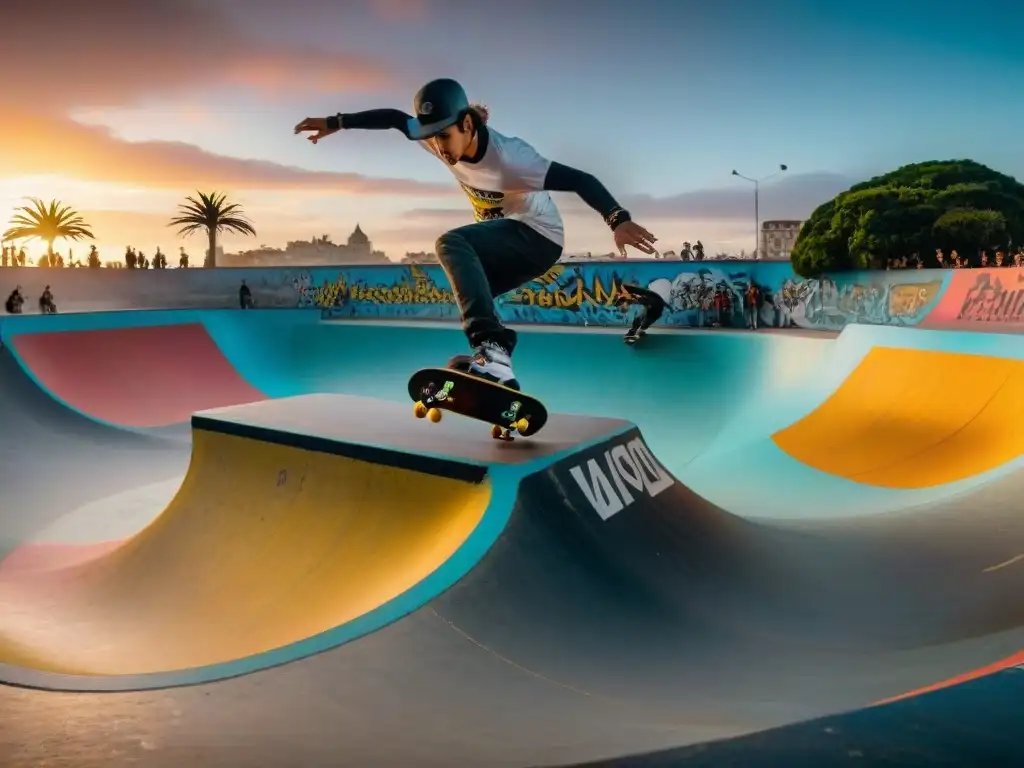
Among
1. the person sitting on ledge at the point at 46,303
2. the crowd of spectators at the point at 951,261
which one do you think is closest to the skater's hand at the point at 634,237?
the crowd of spectators at the point at 951,261

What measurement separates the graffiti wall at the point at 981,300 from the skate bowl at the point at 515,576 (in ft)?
15.6

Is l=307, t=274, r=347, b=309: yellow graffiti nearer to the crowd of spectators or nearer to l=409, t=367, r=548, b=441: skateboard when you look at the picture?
the crowd of spectators

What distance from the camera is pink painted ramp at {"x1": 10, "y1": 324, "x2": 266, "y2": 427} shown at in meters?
13.0

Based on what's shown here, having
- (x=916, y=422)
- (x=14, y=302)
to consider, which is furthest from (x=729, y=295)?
(x=14, y=302)

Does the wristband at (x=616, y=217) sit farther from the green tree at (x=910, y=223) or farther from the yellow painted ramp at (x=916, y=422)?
the green tree at (x=910, y=223)

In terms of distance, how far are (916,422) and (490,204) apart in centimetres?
689

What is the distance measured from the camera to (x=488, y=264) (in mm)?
4590

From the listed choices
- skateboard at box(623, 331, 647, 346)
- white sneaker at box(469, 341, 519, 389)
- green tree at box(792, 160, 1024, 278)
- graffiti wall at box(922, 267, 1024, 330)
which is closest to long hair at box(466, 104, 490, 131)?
white sneaker at box(469, 341, 519, 389)

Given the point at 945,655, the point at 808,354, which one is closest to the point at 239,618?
the point at 945,655

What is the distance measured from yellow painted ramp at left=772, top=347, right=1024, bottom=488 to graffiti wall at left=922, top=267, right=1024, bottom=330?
14.6ft

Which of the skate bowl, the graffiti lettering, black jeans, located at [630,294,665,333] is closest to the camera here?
the skate bowl

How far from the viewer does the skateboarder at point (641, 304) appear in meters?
16.6

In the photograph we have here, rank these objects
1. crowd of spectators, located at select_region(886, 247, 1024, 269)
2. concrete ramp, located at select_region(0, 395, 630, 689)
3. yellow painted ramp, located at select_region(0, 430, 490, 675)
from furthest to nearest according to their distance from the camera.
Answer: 1. crowd of spectators, located at select_region(886, 247, 1024, 269)
2. yellow painted ramp, located at select_region(0, 430, 490, 675)
3. concrete ramp, located at select_region(0, 395, 630, 689)

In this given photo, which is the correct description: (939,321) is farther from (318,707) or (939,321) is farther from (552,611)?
(318,707)
